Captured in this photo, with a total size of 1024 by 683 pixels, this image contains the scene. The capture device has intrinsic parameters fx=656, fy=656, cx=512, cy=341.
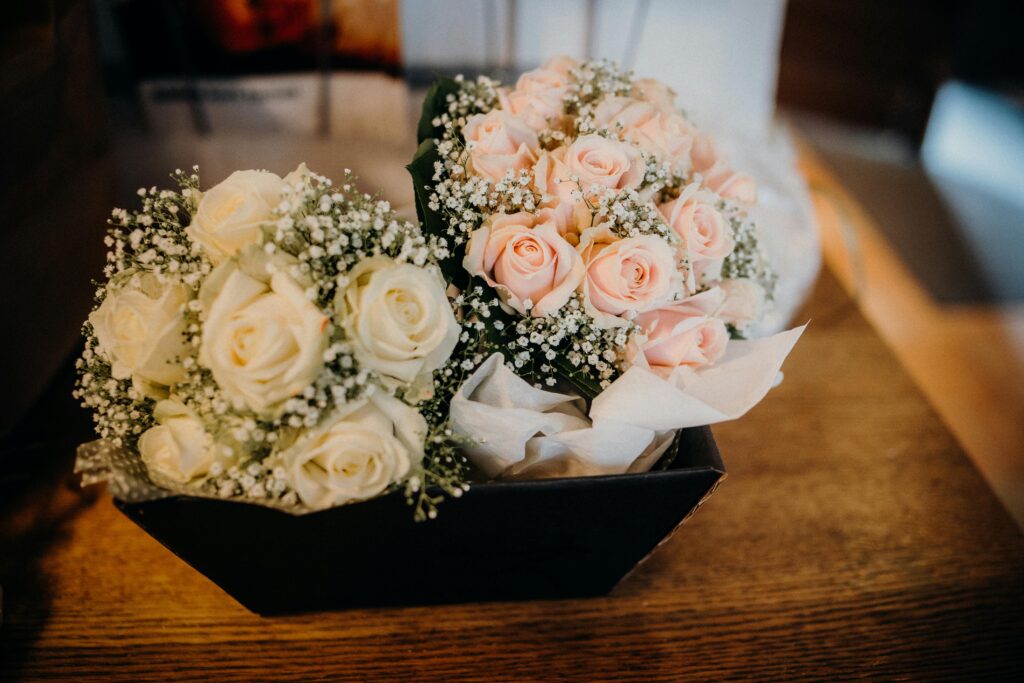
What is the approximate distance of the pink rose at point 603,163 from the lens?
25.7 inches

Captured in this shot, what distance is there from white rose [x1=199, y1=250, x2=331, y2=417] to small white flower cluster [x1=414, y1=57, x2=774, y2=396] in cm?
17

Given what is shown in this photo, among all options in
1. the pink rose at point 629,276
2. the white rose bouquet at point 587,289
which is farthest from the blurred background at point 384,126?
the pink rose at point 629,276

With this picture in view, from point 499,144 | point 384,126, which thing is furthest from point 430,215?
point 384,126

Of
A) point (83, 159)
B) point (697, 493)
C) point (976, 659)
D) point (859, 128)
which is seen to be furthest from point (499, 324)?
point (859, 128)

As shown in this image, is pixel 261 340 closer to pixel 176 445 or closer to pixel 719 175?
pixel 176 445

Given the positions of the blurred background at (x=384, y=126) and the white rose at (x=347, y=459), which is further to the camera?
the blurred background at (x=384, y=126)

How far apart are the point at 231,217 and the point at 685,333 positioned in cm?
44

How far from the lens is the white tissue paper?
24.3 inches

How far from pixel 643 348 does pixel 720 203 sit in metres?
0.19

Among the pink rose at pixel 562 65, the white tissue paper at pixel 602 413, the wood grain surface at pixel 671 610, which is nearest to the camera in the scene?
the white tissue paper at pixel 602 413

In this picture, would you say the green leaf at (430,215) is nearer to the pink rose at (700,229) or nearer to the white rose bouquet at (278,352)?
the white rose bouquet at (278,352)

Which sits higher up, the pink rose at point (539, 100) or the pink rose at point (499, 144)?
the pink rose at point (539, 100)

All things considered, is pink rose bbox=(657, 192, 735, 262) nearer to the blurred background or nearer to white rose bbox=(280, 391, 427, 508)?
white rose bbox=(280, 391, 427, 508)

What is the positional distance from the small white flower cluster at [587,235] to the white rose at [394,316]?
0.26 feet
